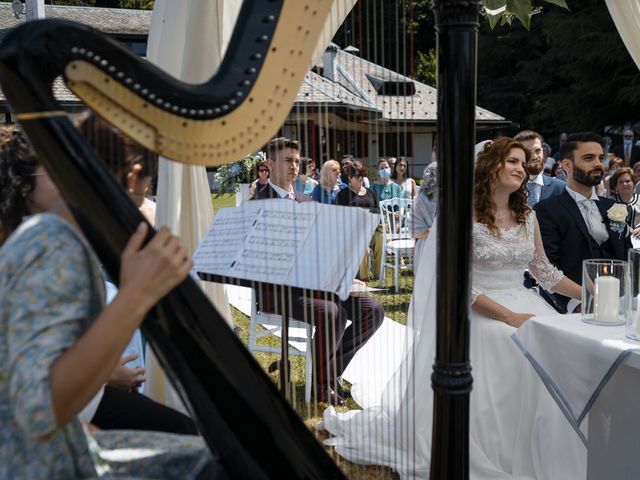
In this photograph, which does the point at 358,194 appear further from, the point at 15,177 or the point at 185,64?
the point at 185,64

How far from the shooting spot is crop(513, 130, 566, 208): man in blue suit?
559cm

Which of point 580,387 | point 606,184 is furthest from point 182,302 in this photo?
point 606,184

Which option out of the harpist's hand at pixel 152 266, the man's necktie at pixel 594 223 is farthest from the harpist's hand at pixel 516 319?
the harpist's hand at pixel 152 266

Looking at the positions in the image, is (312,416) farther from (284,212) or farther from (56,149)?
(56,149)

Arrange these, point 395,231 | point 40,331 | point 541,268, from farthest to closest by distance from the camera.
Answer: point 395,231, point 541,268, point 40,331

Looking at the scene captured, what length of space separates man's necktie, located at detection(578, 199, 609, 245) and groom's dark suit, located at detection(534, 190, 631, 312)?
0.08 ft

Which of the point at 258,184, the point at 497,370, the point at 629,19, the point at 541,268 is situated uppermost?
the point at 629,19

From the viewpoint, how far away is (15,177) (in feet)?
6.06

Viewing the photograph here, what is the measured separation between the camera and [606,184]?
398 inches

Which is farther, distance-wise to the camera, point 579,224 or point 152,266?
point 579,224

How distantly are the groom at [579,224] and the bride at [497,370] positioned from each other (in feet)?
1.21

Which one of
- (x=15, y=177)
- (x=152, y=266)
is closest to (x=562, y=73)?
(x=15, y=177)

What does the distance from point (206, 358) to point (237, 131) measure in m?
0.47

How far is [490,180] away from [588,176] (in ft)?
2.91
